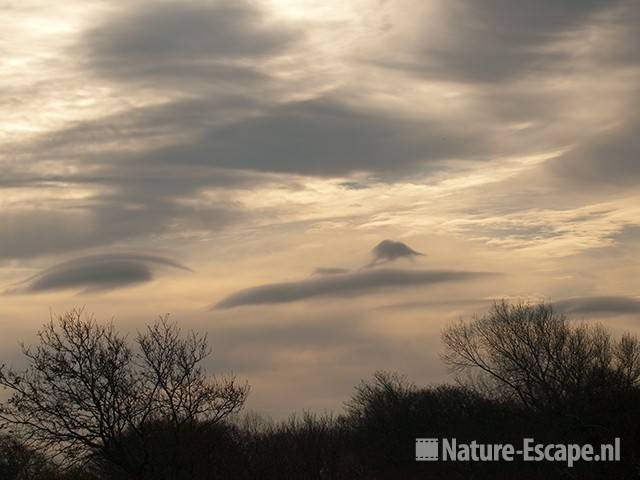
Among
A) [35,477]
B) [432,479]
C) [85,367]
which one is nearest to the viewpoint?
[85,367]

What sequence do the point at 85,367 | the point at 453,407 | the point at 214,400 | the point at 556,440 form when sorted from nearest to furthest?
the point at 85,367 → the point at 214,400 → the point at 556,440 → the point at 453,407

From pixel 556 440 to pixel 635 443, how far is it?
836 centimetres

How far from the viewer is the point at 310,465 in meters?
46.7

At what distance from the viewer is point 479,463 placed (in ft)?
187

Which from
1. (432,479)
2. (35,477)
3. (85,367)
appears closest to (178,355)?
(85,367)

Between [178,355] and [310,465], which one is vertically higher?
[178,355]

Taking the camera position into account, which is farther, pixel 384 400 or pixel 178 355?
pixel 384 400

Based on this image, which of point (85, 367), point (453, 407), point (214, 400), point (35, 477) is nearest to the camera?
point (85, 367)

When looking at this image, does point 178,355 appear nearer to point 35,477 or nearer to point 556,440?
point 35,477

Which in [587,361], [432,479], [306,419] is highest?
[587,361]

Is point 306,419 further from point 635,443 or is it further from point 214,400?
point 635,443

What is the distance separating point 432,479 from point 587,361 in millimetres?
25837

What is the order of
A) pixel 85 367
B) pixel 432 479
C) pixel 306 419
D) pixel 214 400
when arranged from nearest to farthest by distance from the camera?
1. pixel 85 367
2. pixel 214 400
3. pixel 432 479
4. pixel 306 419

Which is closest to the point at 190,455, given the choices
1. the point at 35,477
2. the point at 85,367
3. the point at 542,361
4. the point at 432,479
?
the point at 85,367
